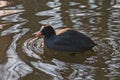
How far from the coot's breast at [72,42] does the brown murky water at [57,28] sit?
0.14 metres

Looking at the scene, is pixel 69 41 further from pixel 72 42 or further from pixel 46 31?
pixel 46 31

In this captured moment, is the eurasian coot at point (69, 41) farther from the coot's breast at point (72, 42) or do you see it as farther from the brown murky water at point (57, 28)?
the brown murky water at point (57, 28)

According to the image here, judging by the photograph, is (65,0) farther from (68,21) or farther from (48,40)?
(48,40)

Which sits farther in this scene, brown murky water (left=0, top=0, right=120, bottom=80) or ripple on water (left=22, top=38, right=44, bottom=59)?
ripple on water (left=22, top=38, right=44, bottom=59)

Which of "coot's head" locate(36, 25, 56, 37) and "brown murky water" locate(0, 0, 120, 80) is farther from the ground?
"coot's head" locate(36, 25, 56, 37)

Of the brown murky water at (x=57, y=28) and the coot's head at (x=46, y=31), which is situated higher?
the coot's head at (x=46, y=31)

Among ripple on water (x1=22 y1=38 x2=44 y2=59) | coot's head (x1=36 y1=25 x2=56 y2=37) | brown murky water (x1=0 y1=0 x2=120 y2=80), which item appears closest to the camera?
brown murky water (x1=0 y1=0 x2=120 y2=80)

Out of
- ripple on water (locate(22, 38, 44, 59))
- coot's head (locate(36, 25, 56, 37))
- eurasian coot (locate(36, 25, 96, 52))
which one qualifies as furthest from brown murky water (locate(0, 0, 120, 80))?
coot's head (locate(36, 25, 56, 37))

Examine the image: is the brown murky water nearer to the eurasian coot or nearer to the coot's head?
the eurasian coot

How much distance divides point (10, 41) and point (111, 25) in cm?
274

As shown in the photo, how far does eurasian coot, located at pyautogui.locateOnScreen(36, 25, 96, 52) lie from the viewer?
→ 32.0 ft

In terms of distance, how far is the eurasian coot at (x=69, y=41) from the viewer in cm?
976

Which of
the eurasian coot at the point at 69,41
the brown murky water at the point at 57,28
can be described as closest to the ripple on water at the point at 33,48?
the brown murky water at the point at 57,28

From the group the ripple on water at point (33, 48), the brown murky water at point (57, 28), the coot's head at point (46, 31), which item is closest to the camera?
the brown murky water at point (57, 28)
